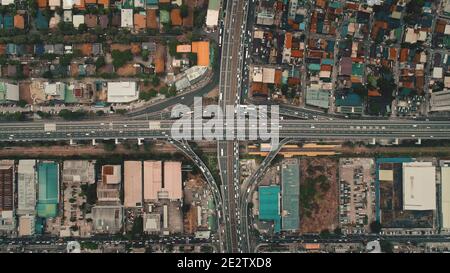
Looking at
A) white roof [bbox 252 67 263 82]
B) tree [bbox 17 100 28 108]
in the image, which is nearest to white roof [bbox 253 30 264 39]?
white roof [bbox 252 67 263 82]

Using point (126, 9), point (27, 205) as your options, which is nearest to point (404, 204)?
point (126, 9)

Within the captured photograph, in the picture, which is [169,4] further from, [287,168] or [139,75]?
[287,168]

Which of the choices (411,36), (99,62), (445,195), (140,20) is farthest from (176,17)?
(445,195)

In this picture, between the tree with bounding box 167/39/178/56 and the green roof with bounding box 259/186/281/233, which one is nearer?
the green roof with bounding box 259/186/281/233

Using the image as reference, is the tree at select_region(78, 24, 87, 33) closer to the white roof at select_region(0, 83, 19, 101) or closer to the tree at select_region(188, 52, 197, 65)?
the white roof at select_region(0, 83, 19, 101)

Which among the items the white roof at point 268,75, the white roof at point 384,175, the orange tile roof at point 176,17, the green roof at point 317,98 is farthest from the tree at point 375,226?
the orange tile roof at point 176,17
